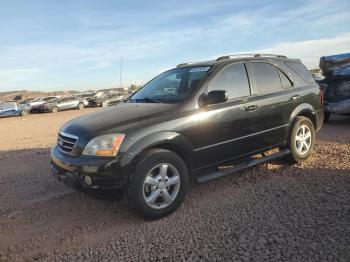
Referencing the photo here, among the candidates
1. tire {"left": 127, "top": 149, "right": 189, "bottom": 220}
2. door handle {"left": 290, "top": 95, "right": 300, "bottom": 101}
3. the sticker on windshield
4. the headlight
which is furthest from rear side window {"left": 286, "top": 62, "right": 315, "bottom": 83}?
the headlight

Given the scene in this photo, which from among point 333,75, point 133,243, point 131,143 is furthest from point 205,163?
point 333,75

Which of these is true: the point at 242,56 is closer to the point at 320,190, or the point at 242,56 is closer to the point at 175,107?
the point at 175,107

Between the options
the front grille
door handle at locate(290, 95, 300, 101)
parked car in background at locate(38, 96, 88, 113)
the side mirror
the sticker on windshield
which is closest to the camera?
the front grille

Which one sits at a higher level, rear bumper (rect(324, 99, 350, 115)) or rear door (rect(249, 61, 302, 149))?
rear door (rect(249, 61, 302, 149))

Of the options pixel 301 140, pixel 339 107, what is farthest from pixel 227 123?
pixel 339 107

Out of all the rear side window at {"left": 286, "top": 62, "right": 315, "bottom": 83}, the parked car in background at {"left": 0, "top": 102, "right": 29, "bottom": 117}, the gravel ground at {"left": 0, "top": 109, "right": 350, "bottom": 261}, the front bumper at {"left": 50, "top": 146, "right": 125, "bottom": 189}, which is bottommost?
the gravel ground at {"left": 0, "top": 109, "right": 350, "bottom": 261}

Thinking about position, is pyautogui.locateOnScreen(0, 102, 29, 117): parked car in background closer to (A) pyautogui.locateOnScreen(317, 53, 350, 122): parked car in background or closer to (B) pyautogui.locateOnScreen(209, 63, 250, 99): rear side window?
(A) pyautogui.locateOnScreen(317, 53, 350, 122): parked car in background

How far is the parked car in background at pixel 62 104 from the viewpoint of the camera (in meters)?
29.8

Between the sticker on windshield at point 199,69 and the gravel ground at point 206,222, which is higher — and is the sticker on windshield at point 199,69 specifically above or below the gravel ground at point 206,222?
above

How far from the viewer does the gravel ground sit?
11.1 ft

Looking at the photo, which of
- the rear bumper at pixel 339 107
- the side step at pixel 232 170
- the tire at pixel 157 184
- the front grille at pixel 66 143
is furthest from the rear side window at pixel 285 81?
the rear bumper at pixel 339 107

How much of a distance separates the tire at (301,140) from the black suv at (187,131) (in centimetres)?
2

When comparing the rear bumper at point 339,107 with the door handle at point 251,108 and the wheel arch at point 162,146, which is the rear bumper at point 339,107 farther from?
the wheel arch at point 162,146

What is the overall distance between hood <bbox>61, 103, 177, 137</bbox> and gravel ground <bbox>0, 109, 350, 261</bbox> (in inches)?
29.6
